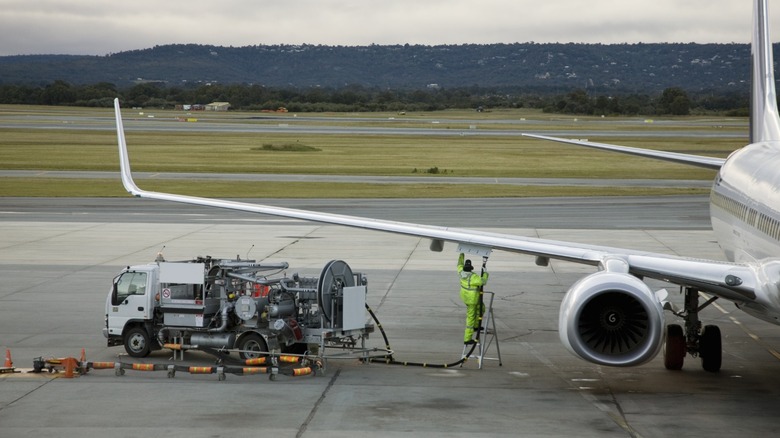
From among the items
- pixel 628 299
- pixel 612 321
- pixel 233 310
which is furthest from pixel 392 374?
pixel 628 299

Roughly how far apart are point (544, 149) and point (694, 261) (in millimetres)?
81419

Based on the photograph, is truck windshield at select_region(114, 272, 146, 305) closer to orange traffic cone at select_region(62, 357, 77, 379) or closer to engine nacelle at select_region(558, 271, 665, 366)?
orange traffic cone at select_region(62, 357, 77, 379)

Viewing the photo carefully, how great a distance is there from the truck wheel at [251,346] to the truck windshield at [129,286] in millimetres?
2515

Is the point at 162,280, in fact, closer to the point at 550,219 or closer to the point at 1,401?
the point at 1,401

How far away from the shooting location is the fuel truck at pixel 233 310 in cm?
2022

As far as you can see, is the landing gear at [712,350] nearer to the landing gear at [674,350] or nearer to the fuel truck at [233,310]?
the landing gear at [674,350]

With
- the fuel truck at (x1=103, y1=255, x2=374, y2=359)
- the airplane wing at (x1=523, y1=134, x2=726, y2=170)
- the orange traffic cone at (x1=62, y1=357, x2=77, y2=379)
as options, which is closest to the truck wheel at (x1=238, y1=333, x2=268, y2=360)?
the fuel truck at (x1=103, y1=255, x2=374, y2=359)

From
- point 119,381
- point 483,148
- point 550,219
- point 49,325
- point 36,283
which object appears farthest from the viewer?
point 483,148

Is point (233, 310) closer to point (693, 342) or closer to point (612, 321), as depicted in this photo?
point (612, 321)

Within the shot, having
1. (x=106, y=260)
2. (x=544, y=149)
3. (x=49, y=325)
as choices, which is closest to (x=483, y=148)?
(x=544, y=149)

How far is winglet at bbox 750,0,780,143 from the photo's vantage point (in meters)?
23.7

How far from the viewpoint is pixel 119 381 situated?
18.9m

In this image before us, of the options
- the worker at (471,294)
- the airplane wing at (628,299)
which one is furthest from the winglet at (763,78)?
the worker at (471,294)

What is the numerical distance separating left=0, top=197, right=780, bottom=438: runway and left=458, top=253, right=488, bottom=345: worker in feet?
2.55
